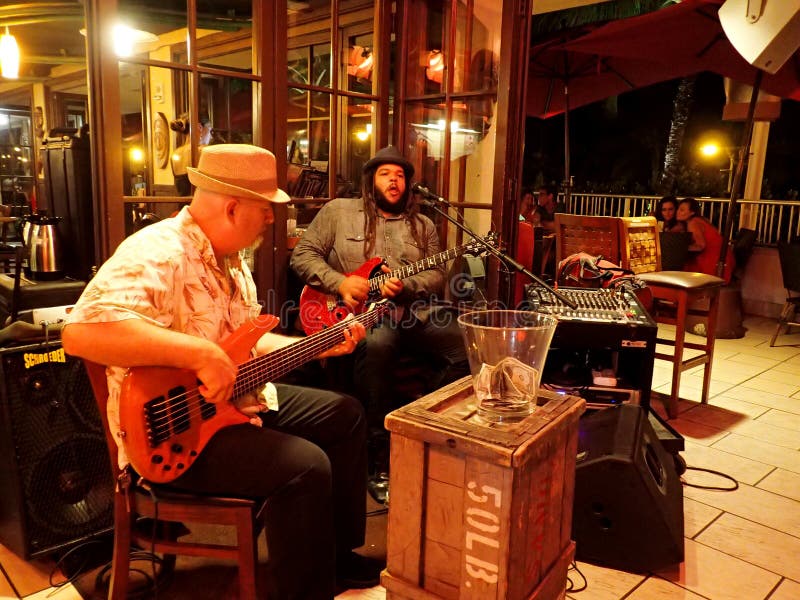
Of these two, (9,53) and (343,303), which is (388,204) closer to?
(343,303)

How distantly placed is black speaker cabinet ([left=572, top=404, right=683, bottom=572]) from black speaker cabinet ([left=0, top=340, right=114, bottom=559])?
1.58 m

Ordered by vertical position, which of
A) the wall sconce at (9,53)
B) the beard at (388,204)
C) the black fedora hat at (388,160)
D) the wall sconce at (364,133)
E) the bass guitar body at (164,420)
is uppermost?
the wall sconce at (9,53)

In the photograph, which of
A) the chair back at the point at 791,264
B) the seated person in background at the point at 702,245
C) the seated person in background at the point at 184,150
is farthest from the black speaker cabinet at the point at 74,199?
the chair back at the point at 791,264

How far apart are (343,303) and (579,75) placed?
4328 millimetres

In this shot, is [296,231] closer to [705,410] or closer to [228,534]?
[228,534]

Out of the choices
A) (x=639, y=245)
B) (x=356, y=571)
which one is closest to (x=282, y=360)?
(x=356, y=571)

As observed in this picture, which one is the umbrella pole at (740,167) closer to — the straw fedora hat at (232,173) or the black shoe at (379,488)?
the black shoe at (379,488)

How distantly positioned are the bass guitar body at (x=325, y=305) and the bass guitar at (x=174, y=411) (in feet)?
3.47

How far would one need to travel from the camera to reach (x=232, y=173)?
161cm

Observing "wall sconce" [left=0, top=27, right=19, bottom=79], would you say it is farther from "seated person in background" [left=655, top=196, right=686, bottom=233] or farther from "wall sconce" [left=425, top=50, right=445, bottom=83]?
"seated person in background" [left=655, top=196, right=686, bottom=233]

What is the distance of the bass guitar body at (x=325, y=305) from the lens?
279cm

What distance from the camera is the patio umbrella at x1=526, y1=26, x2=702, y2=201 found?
17.8 ft

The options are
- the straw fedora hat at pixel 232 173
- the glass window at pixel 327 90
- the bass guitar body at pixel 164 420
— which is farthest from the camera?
the glass window at pixel 327 90

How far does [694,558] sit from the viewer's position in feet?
7.08
